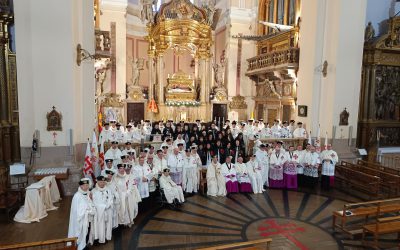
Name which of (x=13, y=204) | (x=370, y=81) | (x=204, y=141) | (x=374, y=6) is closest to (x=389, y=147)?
(x=370, y=81)

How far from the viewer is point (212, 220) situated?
749 cm

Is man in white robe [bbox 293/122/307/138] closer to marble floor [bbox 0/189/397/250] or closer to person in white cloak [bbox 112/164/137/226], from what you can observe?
marble floor [bbox 0/189/397/250]

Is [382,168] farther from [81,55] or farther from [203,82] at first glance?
[203,82]

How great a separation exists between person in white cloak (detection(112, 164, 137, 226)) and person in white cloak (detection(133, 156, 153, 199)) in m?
0.92

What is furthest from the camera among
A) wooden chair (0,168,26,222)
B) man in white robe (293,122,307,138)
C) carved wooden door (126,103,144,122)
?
carved wooden door (126,103,144,122)

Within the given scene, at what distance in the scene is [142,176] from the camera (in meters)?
8.27

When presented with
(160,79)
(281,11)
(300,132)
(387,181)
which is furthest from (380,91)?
(160,79)

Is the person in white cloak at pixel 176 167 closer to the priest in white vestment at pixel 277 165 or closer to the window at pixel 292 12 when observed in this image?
the priest in white vestment at pixel 277 165

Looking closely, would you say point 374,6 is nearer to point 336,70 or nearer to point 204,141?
point 336,70

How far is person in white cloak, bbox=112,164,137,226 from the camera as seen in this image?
6.92 m

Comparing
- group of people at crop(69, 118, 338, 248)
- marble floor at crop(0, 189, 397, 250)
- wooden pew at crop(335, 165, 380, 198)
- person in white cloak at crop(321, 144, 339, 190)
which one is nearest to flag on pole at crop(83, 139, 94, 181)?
group of people at crop(69, 118, 338, 248)

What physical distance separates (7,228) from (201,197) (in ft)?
16.6

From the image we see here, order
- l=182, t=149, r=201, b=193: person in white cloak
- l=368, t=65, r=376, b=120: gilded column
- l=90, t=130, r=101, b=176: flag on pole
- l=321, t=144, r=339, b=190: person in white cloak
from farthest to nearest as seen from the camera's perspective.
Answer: l=368, t=65, r=376, b=120: gilded column → l=321, t=144, r=339, b=190: person in white cloak → l=182, t=149, r=201, b=193: person in white cloak → l=90, t=130, r=101, b=176: flag on pole

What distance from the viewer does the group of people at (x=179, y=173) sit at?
6230mm
